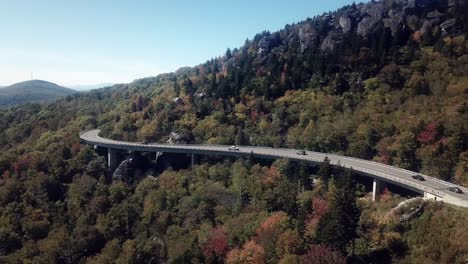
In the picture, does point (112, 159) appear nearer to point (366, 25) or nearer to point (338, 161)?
point (338, 161)

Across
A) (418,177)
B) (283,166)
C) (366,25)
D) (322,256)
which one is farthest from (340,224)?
(366,25)

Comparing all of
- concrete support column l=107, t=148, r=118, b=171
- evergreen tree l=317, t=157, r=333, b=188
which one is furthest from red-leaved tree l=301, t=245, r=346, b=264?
concrete support column l=107, t=148, r=118, b=171

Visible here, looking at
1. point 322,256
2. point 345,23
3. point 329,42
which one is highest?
point 345,23

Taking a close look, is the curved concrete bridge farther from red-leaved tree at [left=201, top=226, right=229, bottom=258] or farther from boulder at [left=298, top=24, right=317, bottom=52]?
boulder at [left=298, top=24, right=317, bottom=52]

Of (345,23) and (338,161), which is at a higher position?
(345,23)

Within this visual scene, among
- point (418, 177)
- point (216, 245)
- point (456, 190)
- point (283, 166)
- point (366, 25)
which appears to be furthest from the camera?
point (366, 25)

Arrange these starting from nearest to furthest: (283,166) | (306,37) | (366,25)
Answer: (283,166), (366,25), (306,37)
